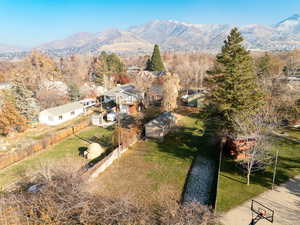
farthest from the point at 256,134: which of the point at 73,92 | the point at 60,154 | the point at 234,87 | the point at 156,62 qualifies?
the point at 156,62

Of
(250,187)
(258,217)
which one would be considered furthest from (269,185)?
(258,217)

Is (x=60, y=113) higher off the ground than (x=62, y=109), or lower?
lower

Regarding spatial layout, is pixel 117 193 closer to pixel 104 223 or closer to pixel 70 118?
pixel 104 223

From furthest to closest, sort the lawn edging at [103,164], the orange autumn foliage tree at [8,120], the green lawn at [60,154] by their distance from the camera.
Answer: the orange autumn foliage tree at [8,120] → the green lawn at [60,154] → the lawn edging at [103,164]

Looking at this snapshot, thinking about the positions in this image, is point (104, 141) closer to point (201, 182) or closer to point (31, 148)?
point (31, 148)

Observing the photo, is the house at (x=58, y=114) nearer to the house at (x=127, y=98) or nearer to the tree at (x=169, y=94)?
the house at (x=127, y=98)

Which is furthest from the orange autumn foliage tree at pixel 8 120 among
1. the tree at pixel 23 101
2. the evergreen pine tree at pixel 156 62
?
the evergreen pine tree at pixel 156 62

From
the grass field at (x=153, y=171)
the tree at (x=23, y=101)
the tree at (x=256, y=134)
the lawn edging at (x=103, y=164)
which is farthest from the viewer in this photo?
the tree at (x=23, y=101)
